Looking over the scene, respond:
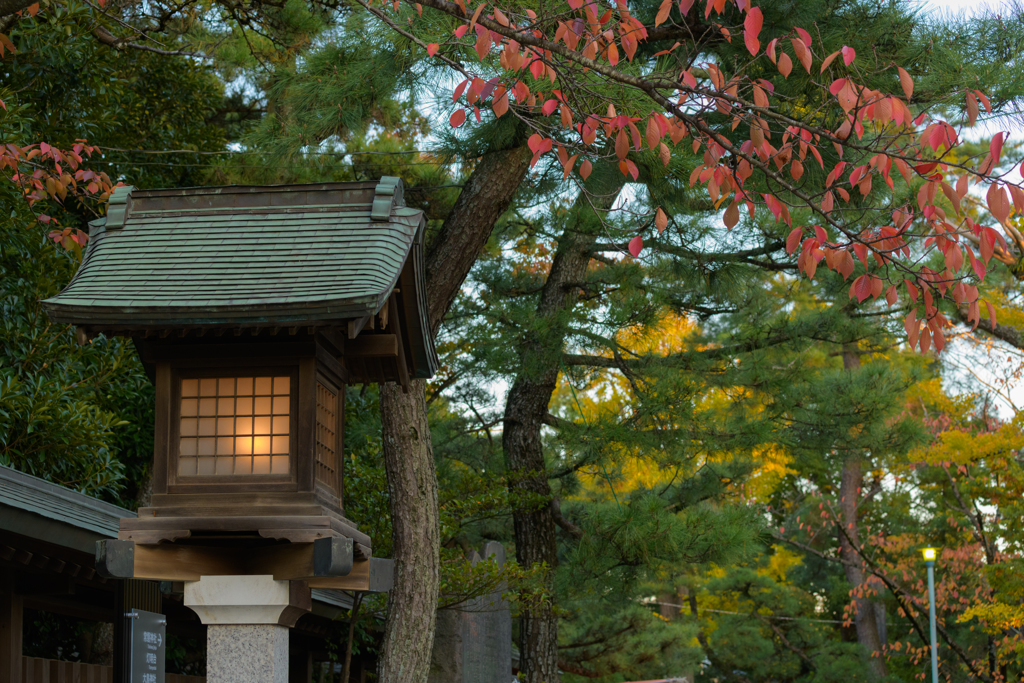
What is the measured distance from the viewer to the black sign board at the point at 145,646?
443cm

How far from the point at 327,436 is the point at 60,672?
8.66 feet

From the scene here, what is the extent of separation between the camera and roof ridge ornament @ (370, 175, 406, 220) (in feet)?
13.1

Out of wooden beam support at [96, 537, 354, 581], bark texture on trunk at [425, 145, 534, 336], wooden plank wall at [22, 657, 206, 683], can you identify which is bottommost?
wooden plank wall at [22, 657, 206, 683]

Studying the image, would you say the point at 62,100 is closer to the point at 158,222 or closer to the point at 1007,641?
the point at 158,222

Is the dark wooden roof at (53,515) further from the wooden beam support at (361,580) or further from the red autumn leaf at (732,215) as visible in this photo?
the red autumn leaf at (732,215)

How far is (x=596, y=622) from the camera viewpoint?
1205 centimetres

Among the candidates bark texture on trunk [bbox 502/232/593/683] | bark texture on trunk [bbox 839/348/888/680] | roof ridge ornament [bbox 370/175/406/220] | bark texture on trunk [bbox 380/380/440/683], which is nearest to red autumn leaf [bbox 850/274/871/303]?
roof ridge ornament [bbox 370/175/406/220]

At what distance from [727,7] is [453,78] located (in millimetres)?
1921

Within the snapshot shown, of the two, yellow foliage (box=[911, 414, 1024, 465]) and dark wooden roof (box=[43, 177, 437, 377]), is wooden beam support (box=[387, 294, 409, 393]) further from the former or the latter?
yellow foliage (box=[911, 414, 1024, 465])

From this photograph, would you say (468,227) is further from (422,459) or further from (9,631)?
(9,631)

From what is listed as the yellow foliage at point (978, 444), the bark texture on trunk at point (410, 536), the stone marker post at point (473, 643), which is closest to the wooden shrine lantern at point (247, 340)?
the bark texture on trunk at point (410, 536)

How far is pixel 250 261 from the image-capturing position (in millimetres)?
3844

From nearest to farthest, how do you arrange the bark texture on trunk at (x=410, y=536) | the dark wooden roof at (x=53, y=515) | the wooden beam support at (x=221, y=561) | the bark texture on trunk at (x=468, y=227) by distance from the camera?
1. the wooden beam support at (x=221, y=561)
2. the dark wooden roof at (x=53, y=515)
3. the bark texture on trunk at (x=410, y=536)
4. the bark texture on trunk at (x=468, y=227)

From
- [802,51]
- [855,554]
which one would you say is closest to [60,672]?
[802,51]
